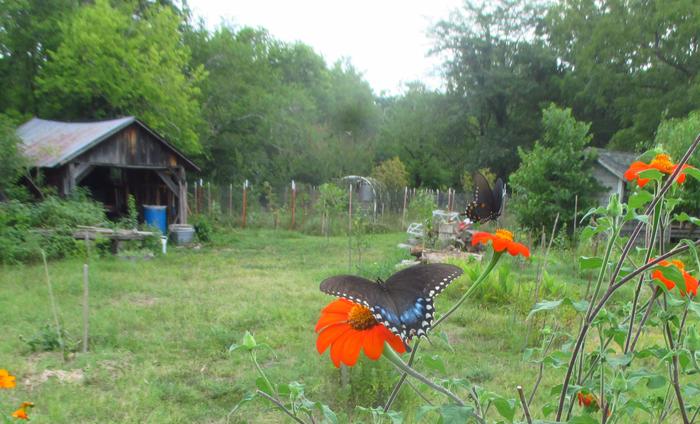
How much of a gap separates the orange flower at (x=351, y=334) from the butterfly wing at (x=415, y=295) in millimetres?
33

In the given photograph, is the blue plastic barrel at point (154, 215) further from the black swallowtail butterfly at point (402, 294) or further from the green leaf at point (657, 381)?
the green leaf at point (657, 381)

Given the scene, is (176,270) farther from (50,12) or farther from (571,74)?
(571,74)

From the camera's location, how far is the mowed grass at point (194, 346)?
3.32m

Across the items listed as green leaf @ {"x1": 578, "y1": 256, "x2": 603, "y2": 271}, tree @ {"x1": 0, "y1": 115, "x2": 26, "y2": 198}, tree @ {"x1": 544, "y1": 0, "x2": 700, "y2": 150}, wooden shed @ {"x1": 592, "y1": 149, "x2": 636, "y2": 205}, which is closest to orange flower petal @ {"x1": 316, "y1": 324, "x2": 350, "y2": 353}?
green leaf @ {"x1": 578, "y1": 256, "x2": 603, "y2": 271}

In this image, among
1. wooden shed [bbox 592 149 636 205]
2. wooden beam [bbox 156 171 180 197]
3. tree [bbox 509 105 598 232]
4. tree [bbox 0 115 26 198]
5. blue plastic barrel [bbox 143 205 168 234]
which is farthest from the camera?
wooden shed [bbox 592 149 636 205]

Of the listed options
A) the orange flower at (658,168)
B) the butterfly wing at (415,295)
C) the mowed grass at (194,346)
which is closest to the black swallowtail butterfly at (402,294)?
the butterfly wing at (415,295)

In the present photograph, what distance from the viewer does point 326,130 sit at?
26.4 metres

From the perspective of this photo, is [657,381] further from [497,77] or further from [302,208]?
[497,77]

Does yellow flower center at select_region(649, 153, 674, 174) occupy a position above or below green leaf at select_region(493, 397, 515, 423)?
above

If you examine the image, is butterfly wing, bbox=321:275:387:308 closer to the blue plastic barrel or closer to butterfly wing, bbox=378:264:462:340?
butterfly wing, bbox=378:264:462:340

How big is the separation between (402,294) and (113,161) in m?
11.0

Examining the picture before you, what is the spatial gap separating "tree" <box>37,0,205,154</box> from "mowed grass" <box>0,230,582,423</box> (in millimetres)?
8263

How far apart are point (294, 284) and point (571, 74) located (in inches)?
768

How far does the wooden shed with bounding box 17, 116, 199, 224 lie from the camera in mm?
10047
